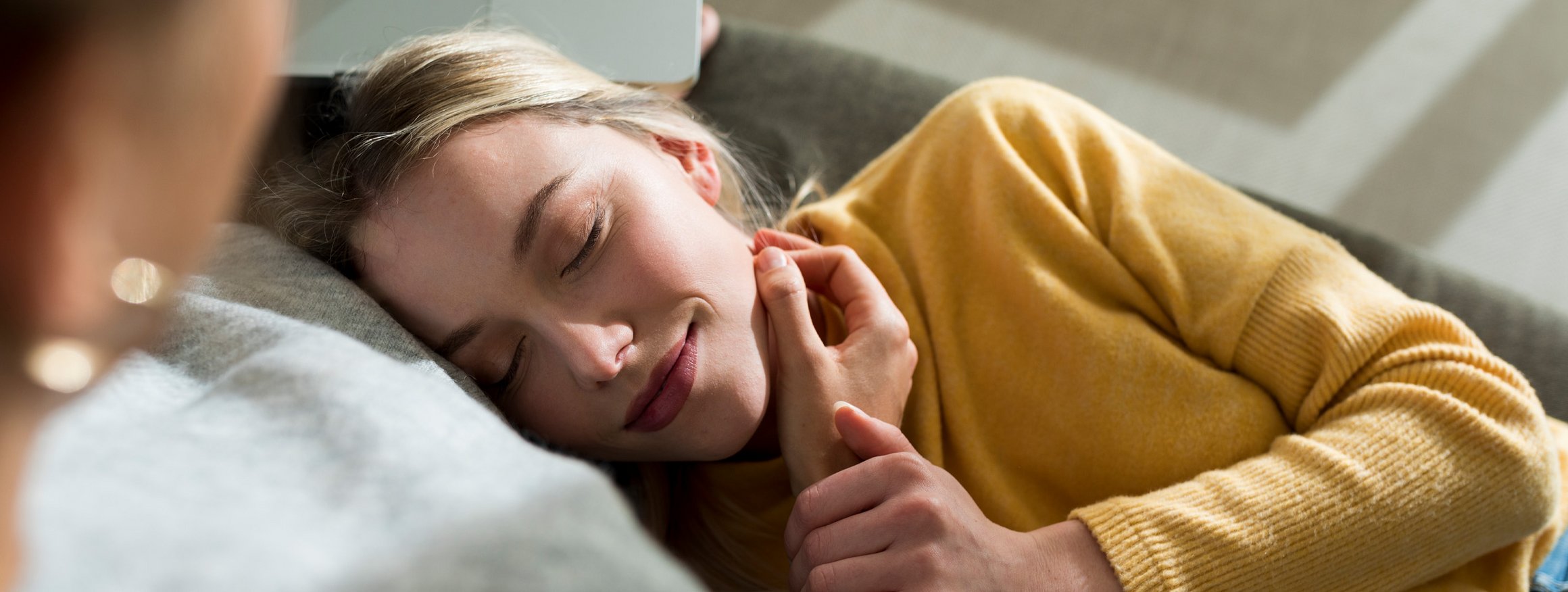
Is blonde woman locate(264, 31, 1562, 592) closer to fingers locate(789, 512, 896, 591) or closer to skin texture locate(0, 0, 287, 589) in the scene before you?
fingers locate(789, 512, 896, 591)

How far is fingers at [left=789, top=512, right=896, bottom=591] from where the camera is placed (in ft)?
2.47

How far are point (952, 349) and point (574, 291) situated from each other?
1.37ft

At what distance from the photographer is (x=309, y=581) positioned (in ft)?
1.40

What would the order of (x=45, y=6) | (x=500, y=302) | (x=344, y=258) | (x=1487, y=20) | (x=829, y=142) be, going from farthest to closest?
1. (x=1487, y=20)
2. (x=829, y=142)
3. (x=344, y=258)
4. (x=500, y=302)
5. (x=45, y=6)

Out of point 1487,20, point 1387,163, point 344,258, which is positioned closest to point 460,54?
point 344,258

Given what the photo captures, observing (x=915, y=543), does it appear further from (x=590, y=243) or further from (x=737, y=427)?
(x=590, y=243)

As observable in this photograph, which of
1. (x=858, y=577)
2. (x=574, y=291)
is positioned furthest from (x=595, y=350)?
(x=858, y=577)

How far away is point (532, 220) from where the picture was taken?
2.65 feet

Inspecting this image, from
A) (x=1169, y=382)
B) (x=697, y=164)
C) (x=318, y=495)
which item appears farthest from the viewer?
(x=697, y=164)

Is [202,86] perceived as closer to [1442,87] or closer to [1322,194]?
[1322,194]

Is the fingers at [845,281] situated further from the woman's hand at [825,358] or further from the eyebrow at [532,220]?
the eyebrow at [532,220]

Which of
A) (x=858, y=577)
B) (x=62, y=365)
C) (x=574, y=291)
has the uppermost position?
(x=62, y=365)

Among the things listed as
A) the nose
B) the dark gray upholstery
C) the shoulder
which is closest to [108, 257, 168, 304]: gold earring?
the nose

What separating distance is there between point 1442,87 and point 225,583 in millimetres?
2083
